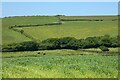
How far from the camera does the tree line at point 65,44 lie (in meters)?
82.5

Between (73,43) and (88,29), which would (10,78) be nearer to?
(73,43)

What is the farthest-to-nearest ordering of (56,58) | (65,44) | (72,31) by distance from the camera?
(72,31) < (65,44) < (56,58)

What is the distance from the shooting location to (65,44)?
284 ft

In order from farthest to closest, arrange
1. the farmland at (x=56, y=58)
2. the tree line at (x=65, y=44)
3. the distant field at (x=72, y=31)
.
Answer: the distant field at (x=72, y=31) → the tree line at (x=65, y=44) → the farmland at (x=56, y=58)

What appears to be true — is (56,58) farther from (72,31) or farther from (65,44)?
(72,31)

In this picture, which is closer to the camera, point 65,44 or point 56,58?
point 56,58

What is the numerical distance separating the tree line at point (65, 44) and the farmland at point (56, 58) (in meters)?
2.77

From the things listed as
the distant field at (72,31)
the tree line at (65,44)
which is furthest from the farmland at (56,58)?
the tree line at (65,44)

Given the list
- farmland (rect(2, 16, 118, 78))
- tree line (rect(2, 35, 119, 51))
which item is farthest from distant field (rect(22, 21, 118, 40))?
tree line (rect(2, 35, 119, 51))

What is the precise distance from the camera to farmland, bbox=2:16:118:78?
32550 mm

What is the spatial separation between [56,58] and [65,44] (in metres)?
36.9

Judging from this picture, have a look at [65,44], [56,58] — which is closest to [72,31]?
[65,44]

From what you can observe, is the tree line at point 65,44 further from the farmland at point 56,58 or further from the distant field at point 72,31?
the distant field at point 72,31

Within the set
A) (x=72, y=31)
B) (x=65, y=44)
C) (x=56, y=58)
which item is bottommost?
(x=65, y=44)
